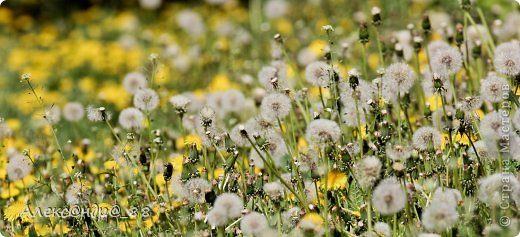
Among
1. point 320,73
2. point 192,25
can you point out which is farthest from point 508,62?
point 192,25

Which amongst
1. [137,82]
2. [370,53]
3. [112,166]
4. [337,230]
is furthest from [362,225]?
[370,53]

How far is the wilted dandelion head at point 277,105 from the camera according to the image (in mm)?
2238

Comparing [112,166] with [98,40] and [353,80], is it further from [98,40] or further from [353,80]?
[98,40]

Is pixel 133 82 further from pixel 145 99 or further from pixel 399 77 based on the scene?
pixel 399 77

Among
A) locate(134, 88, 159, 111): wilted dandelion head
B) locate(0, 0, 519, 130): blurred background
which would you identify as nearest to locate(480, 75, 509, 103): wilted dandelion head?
locate(0, 0, 519, 130): blurred background

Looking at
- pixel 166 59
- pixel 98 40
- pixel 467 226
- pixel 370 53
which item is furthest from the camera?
pixel 98 40

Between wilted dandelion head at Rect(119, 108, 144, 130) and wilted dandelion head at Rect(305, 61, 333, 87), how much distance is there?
0.63m

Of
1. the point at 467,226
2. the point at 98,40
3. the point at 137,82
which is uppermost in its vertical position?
the point at 98,40

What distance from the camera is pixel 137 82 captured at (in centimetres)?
334

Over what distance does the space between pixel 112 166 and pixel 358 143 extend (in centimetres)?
80

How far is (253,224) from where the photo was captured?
187 centimetres

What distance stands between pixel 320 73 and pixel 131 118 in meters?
0.70

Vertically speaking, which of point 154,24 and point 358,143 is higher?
point 154,24

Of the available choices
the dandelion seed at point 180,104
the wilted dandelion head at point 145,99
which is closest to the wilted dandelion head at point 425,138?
the dandelion seed at point 180,104
